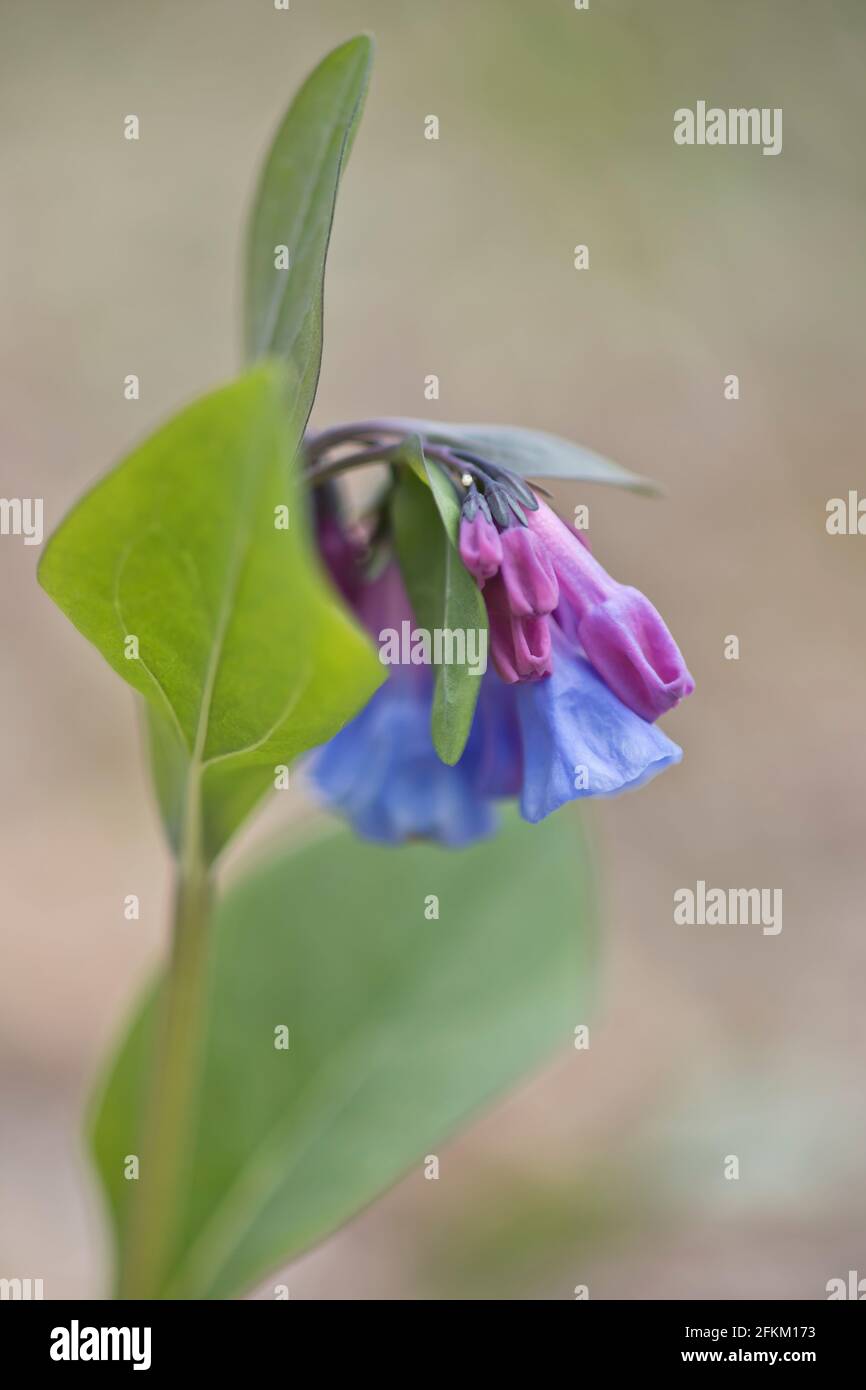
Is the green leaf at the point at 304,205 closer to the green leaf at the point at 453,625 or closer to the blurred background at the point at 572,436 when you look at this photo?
the green leaf at the point at 453,625

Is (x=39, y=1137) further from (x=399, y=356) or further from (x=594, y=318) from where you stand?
(x=594, y=318)

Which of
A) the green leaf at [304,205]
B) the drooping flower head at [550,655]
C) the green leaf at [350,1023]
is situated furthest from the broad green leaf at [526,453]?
the green leaf at [350,1023]

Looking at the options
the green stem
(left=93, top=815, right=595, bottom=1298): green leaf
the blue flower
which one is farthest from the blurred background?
the blue flower

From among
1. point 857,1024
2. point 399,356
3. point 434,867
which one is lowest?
point 857,1024

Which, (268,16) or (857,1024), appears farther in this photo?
(268,16)

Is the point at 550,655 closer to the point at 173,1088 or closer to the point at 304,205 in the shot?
the point at 304,205

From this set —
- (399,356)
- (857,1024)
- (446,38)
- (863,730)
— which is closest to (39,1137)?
(857,1024)
